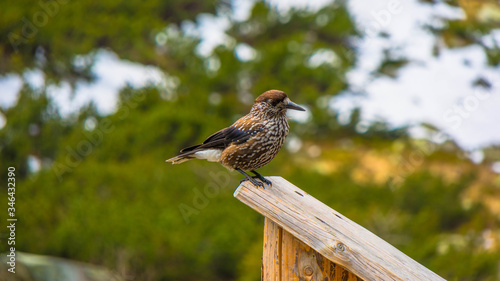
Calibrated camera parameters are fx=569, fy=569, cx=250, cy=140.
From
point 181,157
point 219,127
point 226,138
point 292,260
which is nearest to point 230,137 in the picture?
point 226,138

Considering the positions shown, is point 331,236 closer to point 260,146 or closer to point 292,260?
point 292,260

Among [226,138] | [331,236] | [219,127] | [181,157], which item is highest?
[219,127]

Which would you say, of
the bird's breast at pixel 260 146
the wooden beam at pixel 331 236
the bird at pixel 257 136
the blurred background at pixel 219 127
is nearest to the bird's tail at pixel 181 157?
the bird at pixel 257 136

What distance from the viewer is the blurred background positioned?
20.4 feet

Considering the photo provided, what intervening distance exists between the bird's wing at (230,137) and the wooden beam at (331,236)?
0.60 meters

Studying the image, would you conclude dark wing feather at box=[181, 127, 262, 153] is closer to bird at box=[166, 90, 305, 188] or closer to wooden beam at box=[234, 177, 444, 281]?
bird at box=[166, 90, 305, 188]

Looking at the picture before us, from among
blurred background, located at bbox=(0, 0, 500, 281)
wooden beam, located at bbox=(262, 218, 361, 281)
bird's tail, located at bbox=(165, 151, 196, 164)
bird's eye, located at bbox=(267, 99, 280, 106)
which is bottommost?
wooden beam, located at bbox=(262, 218, 361, 281)

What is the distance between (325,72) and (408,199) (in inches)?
173

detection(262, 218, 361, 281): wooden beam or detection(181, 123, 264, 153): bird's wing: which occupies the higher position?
detection(181, 123, 264, 153): bird's wing

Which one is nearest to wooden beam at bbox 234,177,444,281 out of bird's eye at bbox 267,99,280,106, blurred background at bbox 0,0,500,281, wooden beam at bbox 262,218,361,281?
wooden beam at bbox 262,218,361,281

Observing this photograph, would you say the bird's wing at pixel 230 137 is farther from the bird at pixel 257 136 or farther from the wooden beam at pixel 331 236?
the wooden beam at pixel 331 236

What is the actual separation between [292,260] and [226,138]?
2.97ft

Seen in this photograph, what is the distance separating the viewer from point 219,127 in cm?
916

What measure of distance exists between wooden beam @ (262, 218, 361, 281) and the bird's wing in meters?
0.69
